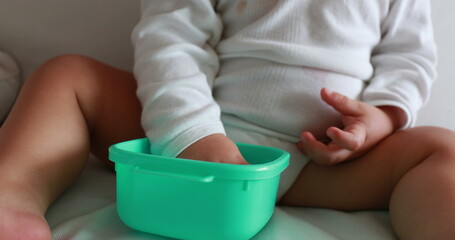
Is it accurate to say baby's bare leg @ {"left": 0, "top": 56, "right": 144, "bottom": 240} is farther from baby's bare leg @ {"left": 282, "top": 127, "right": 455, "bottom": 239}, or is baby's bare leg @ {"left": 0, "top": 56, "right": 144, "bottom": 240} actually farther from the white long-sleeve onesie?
baby's bare leg @ {"left": 282, "top": 127, "right": 455, "bottom": 239}

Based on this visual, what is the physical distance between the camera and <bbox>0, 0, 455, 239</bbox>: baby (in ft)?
1.88

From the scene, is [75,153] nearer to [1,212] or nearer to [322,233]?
[1,212]

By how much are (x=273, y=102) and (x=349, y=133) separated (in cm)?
14

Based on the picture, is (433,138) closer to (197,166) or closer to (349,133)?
(349,133)

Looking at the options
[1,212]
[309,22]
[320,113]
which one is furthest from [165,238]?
[309,22]

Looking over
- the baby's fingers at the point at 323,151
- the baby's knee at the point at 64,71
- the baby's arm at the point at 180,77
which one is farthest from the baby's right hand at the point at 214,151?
the baby's knee at the point at 64,71

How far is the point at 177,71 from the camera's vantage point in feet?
2.16

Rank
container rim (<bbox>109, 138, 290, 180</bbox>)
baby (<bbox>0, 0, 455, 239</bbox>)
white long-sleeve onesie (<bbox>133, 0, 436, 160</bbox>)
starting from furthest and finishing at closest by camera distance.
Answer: white long-sleeve onesie (<bbox>133, 0, 436, 160</bbox>)
baby (<bbox>0, 0, 455, 239</bbox>)
container rim (<bbox>109, 138, 290, 180</bbox>)

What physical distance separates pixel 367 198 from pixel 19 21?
0.80 metres

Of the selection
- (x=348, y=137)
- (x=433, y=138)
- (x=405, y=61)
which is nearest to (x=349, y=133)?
(x=348, y=137)

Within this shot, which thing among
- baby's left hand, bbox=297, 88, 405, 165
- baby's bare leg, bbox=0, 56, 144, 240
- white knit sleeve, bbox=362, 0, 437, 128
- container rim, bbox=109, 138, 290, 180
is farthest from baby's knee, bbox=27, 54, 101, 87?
white knit sleeve, bbox=362, 0, 437, 128

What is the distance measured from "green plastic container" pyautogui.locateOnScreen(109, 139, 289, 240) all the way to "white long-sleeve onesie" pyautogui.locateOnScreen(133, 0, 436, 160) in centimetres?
16

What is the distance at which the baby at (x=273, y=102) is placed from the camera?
0.57m

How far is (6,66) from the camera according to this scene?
89 centimetres
